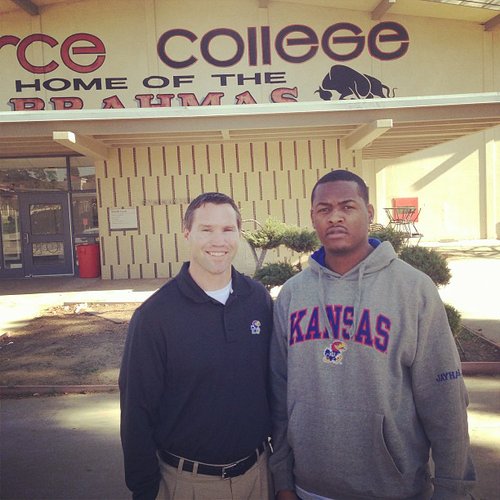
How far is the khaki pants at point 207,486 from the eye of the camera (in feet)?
7.03

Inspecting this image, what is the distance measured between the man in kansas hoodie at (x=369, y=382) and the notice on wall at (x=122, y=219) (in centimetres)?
1182

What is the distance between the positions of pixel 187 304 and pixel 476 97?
32.4ft

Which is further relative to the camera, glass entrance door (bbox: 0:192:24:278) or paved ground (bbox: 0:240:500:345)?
glass entrance door (bbox: 0:192:24:278)

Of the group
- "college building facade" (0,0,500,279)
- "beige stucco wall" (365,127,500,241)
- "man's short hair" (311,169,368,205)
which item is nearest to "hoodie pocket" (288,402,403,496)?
"man's short hair" (311,169,368,205)

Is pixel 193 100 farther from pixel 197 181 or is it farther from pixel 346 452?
pixel 346 452

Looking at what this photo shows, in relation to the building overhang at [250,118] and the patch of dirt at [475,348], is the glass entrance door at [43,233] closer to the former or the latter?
the building overhang at [250,118]

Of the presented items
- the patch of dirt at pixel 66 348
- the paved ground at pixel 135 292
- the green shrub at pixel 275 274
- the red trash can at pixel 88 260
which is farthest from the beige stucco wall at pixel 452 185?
the green shrub at pixel 275 274

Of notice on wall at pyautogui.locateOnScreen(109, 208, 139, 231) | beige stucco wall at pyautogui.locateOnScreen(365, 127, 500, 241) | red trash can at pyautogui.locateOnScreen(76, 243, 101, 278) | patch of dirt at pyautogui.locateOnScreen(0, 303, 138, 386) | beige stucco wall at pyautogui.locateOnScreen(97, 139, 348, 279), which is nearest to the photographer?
patch of dirt at pyautogui.locateOnScreen(0, 303, 138, 386)

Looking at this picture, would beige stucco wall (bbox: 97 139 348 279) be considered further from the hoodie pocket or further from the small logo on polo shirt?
the hoodie pocket

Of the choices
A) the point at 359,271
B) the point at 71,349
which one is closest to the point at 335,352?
the point at 359,271

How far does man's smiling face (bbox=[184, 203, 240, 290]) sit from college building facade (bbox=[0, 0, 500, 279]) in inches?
342

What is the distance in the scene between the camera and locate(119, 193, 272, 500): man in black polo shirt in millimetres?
2088

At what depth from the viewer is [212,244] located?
2213mm

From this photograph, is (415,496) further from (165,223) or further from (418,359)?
(165,223)
